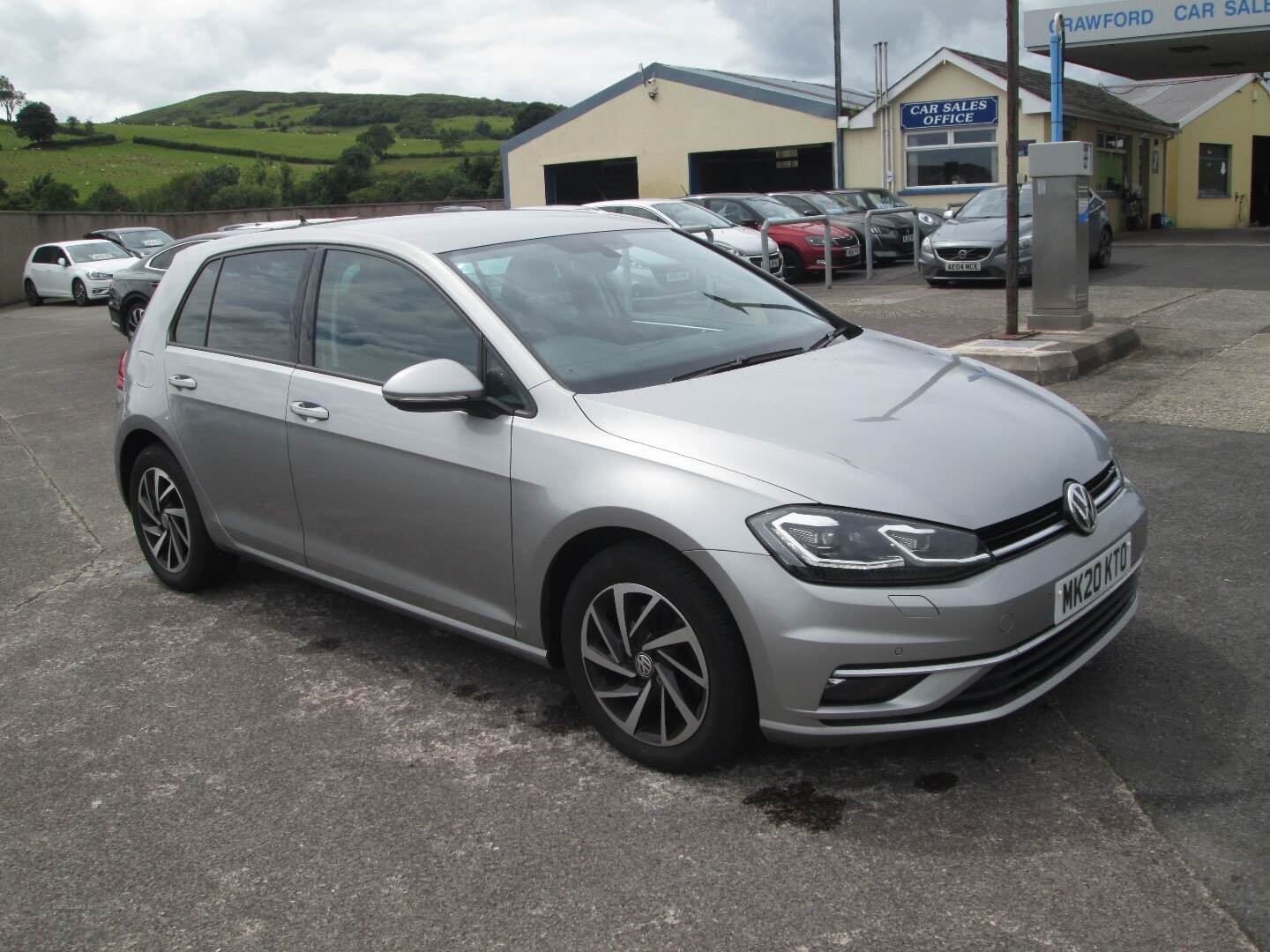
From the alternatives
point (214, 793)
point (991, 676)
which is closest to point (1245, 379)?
point (991, 676)

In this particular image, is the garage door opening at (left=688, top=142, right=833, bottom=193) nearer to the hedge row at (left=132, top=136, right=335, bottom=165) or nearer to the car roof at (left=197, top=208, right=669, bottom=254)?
the car roof at (left=197, top=208, right=669, bottom=254)

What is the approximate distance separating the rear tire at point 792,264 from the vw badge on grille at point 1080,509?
17399 mm

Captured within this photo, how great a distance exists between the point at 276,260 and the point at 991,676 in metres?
3.16

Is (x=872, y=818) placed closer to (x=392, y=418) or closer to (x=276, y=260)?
(x=392, y=418)

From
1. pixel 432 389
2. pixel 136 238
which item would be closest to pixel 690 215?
pixel 136 238

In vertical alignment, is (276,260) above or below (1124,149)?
below

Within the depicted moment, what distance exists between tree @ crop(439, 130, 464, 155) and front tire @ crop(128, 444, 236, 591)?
70.2 m

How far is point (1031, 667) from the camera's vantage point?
322cm

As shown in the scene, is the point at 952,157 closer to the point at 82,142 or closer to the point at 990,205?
the point at 990,205

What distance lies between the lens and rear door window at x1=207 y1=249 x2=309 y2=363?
4.61 metres

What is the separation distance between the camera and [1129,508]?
12.1ft

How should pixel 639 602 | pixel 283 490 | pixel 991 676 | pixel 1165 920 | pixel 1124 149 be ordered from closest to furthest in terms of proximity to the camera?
1. pixel 1165 920
2. pixel 991 676
3. pixel 639 602
4. pixel 283 490
5. pixel 1124 149

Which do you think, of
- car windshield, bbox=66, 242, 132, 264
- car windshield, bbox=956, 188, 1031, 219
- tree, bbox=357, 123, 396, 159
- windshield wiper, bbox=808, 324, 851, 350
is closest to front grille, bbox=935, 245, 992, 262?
car windshield, bbox=956, 188, 1031, 219

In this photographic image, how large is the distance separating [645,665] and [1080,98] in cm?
2876
